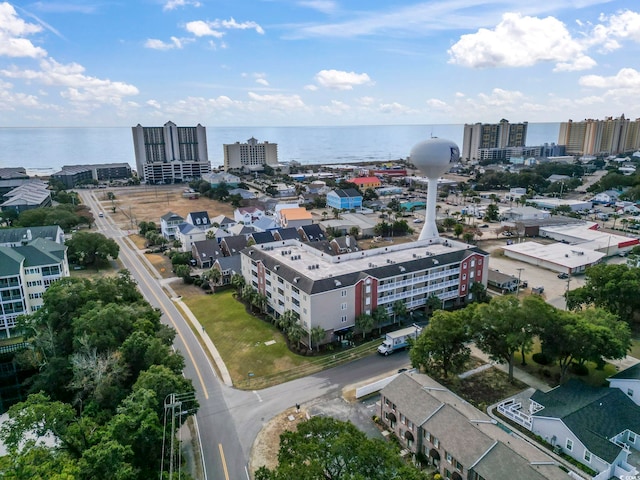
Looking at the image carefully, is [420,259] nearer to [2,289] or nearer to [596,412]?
[596,412]

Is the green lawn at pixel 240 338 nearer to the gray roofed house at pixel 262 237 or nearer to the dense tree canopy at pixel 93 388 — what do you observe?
the dense tree canopy at pixel 93 388

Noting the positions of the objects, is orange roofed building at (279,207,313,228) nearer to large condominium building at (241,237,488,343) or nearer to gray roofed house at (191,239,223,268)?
gray roofed house at (191,239,223,268)

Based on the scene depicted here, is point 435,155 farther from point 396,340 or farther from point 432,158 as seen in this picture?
point 396,340

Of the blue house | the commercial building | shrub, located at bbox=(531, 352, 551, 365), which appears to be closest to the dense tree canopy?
shrub, located at bbox=(531, 352, 551, 365)

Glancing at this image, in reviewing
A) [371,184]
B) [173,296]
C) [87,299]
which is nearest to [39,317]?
[87,299]

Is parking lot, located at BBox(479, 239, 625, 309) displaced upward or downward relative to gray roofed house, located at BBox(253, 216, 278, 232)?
downward

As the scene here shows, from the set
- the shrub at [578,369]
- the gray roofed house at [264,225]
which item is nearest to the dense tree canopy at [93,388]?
the shrub at [578,369]

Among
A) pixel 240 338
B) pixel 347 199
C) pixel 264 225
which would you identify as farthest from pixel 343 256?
pixel 347 199

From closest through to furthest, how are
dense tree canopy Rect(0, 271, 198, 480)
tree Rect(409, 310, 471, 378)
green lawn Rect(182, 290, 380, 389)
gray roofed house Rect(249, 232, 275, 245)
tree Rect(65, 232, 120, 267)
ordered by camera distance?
dense tree canopy Rect(0, 271, 198, 480) < tree Rect(409, 310, 471, 378) < green lawn Rect(182, 290, 380, 389) < tree Rect(65, 232, 120, 267) < gray roofed house Rect(249, 232, 275, 245)
